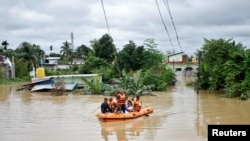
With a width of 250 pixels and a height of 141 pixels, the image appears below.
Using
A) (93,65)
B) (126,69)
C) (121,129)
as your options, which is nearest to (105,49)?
(93,65)

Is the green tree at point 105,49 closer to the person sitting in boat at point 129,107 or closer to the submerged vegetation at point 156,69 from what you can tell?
the submerged vegetation at point 156,69

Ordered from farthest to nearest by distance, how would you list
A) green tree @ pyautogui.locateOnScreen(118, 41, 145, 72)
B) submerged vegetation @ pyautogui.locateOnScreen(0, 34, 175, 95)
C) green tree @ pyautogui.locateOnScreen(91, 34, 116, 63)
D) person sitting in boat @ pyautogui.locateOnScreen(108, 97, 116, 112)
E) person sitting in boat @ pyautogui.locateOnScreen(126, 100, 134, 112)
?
green tree @ pyautogui.locateOnScreen(91, 34, 116, 63) < green tree @ pyautogui.locateOnScreen(118, 41, 145, 72) < submerged vegetation @ pyautogui.locateOnScreen(0, 34, 175, 95) < person sitting in boat @ pyautogui.locateOnScreen(126, 100, 134, 112) < person sitting in boat @ pyautogui.locateOnScreen(108, 97, 116, 112)

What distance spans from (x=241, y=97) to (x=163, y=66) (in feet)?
54.4

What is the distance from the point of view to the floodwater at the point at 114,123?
13969 millimetres

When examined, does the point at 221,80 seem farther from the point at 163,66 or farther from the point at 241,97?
the point at 163,66

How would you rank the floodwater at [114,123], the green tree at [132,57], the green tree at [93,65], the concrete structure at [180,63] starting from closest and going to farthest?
1. the floodwater at [114,123]
2. the green tree at [132,57]
3. the green tree at [93,65]
4. the concrete structure at [180,63]

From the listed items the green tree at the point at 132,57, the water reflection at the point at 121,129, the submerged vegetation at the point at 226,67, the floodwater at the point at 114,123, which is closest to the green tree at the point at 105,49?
the green tree at the point at 132,57

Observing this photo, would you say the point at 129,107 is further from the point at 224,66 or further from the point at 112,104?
the point at 224,66

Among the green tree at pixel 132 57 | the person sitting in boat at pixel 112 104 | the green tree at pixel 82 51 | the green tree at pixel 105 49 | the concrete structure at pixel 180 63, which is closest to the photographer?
the person sitting in boat at pixel 112 104

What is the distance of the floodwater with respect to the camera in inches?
550

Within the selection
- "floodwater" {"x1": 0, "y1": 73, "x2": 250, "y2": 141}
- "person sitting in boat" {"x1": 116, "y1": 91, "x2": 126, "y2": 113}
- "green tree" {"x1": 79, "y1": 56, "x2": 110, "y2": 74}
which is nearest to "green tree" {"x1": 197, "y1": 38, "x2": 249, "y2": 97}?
"floodwater" {"x1": 0, "y1": 73, "x2": 250, "y2": 141}

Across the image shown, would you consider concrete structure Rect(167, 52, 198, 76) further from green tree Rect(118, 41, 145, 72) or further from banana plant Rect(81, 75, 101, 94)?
banana plant Rect(81, 75, 101, 94)

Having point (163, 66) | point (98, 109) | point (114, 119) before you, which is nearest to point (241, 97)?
point (98, 109)

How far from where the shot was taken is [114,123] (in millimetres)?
16578
